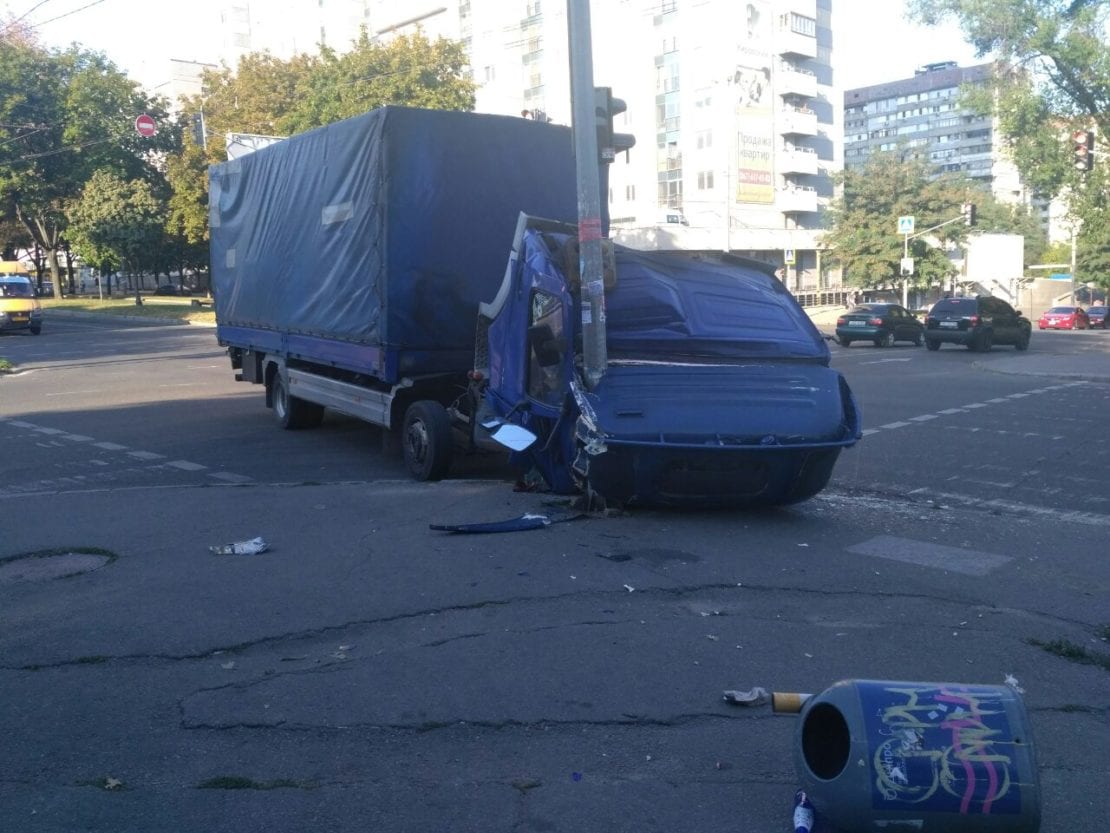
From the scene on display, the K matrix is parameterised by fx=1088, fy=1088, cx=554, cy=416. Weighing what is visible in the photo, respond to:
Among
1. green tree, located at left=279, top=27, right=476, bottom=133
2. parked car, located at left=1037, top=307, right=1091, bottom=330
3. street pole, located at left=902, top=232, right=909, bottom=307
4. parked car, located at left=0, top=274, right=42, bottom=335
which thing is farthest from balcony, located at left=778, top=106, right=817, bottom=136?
parked car, located at left=0, top=274, right=42, bottom=335

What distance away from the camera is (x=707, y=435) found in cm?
771

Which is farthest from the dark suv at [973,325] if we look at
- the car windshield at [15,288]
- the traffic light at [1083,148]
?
the car windshield at [15,288]

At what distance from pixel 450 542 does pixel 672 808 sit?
403 cm

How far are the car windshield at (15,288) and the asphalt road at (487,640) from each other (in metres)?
33.0

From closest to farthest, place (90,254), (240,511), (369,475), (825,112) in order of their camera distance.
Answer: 1. (240,511)
2. (369,475)
3. (90,254)
4. (825,112)

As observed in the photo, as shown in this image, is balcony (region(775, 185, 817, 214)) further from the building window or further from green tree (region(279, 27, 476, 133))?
green tree (region(279, 27, 476, 133))

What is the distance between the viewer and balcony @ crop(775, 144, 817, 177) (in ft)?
228

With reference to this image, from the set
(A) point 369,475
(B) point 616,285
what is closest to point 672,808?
(B) point 616,285

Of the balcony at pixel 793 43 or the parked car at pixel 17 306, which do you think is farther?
the balcony at pixel 793 43

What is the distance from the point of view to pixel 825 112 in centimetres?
7450

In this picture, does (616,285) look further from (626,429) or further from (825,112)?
(825,112)

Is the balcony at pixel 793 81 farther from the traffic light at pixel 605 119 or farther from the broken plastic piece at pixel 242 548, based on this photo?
the broken plastic piece at pixel 242 548

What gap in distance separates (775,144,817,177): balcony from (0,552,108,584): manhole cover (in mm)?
66445

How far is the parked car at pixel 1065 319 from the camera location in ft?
176
